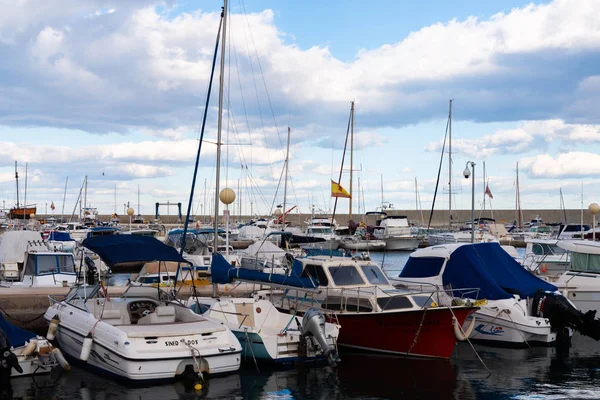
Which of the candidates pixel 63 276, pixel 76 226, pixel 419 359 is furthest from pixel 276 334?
pixel 76 226

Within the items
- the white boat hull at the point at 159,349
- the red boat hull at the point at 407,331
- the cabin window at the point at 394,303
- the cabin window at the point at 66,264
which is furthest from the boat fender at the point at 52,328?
the cabin window at the point at 66,264

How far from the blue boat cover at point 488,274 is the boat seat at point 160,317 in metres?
9.04

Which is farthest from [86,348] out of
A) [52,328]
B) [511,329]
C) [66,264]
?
[66,264]

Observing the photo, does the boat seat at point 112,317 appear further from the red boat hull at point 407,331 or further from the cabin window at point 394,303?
the cabin window at point 394,303

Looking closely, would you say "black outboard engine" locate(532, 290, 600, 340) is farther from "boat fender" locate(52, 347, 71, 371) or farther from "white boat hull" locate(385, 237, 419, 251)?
"white boat hull" locate(385, 237, 419, 251)

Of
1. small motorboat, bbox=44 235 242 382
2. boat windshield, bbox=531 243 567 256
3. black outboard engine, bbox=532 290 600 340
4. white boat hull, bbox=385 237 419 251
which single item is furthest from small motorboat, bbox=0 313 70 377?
white boat hull, bbox=385 237 419 251

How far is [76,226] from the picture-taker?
68.7m

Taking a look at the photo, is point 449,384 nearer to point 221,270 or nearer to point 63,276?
point 221,270

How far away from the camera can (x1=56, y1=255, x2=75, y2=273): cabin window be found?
28.7 m

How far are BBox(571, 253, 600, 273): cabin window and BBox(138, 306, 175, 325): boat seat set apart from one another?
52.7 feet

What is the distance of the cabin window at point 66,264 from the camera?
94.2 feet

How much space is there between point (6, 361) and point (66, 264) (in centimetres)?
1489

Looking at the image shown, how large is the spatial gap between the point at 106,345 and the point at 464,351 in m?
9.94

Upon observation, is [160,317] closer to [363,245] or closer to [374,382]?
[374,382]
